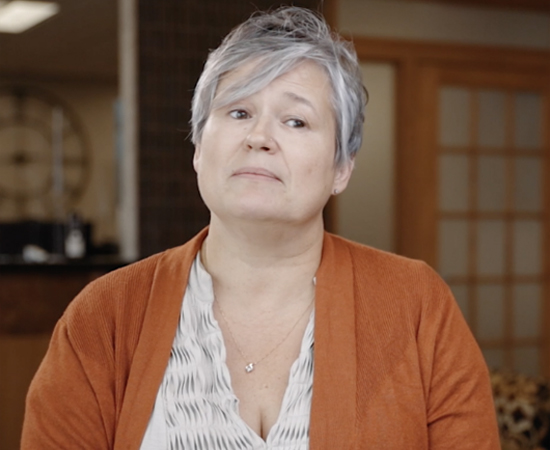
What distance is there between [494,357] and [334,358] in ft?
12.5

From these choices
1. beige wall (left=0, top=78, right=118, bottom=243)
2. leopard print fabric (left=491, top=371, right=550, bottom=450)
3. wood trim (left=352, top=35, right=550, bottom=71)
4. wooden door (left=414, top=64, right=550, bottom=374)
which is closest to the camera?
leopard print fabric (left=491, top=371, right=550, bottom=450)

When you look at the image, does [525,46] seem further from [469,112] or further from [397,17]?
[397,17]

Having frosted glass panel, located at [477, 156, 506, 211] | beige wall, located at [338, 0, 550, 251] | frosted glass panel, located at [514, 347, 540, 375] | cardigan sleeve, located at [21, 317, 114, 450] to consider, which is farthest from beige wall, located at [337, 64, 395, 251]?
cardigan sleeve, located at [21, 317, 114, 450]

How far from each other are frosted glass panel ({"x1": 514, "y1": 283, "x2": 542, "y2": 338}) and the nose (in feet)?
13.1

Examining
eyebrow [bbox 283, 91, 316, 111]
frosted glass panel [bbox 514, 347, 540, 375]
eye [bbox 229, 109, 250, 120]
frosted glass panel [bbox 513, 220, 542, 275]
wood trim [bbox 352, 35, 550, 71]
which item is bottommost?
frosted glass panel [bbox 514, 347, 540, 375]

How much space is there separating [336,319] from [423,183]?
3.35 meters

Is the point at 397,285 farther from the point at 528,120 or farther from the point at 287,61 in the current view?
the point at 528,120

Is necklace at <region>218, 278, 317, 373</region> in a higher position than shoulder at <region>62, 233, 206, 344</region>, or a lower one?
lower

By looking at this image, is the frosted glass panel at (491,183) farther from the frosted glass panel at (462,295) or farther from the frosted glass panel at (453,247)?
the frosted glass panel at (462,295)

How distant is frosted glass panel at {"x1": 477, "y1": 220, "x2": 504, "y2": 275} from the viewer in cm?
486

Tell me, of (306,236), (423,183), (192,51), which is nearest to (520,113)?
(423,183)

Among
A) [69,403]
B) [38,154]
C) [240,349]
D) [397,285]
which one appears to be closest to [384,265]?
[397,285]

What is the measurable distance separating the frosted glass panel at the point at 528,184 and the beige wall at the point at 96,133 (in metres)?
5.20

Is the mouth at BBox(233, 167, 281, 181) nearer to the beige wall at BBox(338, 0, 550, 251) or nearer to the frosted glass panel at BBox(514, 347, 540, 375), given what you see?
the beige wall at BBox(338, 0, 550, 251)
